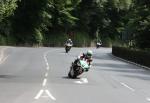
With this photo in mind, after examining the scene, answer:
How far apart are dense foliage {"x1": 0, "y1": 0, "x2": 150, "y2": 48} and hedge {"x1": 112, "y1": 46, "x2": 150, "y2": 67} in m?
2.97

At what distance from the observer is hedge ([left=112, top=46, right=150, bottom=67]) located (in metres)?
45.0

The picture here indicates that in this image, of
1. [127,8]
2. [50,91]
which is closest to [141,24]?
[50,91]

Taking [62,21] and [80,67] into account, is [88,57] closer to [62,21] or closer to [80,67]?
[80,67]

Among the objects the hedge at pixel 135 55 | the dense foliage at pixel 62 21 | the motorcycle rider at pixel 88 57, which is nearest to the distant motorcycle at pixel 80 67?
the motorcycle rider at pixel 88 57

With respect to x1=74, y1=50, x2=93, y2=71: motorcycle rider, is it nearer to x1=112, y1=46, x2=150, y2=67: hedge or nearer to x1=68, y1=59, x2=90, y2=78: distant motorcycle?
x1=68, y1=59, x2=90, y2=78: distant motorcycle

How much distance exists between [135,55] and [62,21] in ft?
158

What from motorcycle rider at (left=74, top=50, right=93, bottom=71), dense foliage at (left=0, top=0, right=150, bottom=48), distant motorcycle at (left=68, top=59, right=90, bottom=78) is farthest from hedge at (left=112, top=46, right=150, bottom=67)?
distant motorcycle at (left=68, top=59, right=90, bottom=78)

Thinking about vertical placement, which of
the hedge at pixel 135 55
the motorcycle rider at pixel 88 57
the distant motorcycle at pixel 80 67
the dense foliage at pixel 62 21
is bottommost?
the hedge at pixel 135 55

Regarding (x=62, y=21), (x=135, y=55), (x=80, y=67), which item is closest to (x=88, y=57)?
(x=80, y=67)

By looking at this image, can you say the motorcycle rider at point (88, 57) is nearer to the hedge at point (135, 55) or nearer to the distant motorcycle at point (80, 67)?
the distant motorcycle at point (80, 67)

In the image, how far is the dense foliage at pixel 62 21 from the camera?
285 ft

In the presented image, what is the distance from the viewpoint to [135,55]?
5009 centimetres

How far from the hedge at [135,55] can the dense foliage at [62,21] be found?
2965 millimetres

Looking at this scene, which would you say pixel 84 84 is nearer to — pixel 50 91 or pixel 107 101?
pixel 50 91
